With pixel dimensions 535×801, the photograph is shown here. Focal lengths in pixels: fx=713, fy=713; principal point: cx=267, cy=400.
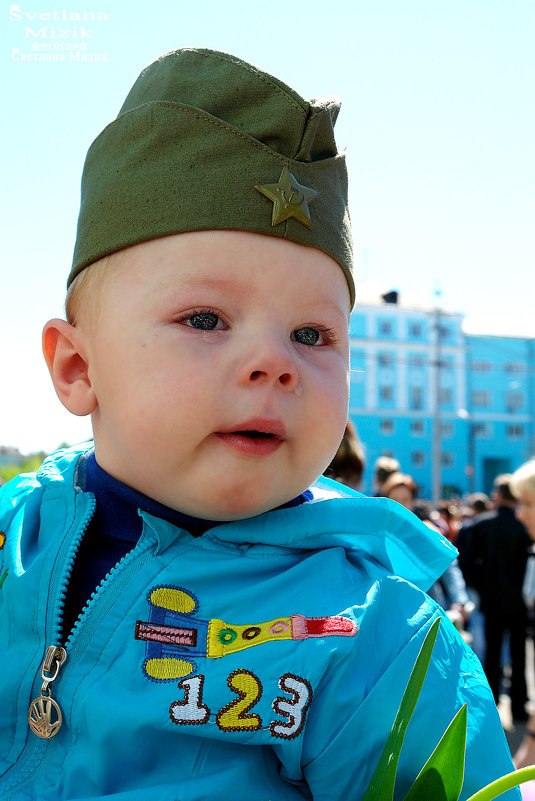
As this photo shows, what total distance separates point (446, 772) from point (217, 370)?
58 cm

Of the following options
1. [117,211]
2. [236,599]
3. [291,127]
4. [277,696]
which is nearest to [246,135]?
[291,127]

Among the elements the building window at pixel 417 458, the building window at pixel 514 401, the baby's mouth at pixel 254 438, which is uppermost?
the baby's mouth at pixel 254 438

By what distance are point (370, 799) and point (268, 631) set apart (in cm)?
27

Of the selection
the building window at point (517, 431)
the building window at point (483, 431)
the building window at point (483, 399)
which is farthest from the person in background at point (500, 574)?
the building window at point (517, 431)

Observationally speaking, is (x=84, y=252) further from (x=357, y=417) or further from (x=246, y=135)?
(x=357, y=417)

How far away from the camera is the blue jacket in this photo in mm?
971

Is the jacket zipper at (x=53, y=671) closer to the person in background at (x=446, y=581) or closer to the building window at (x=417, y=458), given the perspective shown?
the person in background at (x=446, y=581)

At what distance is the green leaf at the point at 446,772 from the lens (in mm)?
797

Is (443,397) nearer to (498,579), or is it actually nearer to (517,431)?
(517,431)

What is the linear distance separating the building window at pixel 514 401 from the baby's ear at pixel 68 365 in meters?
39.8

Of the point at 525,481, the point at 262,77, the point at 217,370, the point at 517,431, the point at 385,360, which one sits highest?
the point at 262,77

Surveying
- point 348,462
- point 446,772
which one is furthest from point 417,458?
point 446,772

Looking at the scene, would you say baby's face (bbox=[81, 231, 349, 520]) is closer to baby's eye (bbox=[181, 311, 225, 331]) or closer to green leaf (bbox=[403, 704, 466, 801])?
baby's eye (bbox=[181, 311, 225, 331])

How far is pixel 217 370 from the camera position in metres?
1.03
